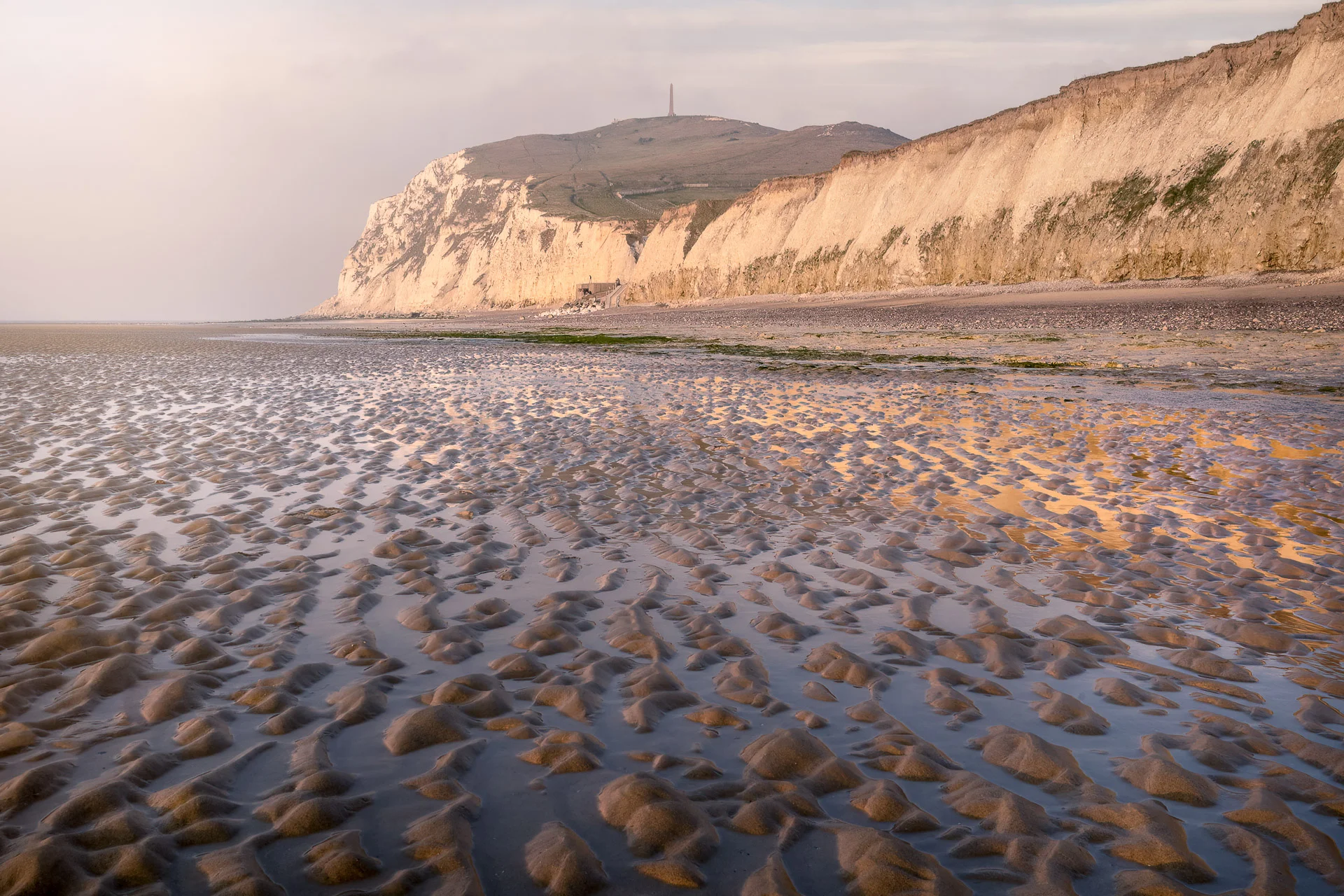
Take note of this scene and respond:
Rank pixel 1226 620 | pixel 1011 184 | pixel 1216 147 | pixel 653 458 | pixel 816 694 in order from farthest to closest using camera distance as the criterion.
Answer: pixel 1011 184 → pixel 1216 147 → pixel 653 458 → pixel 1226 620 → pixel 816 694

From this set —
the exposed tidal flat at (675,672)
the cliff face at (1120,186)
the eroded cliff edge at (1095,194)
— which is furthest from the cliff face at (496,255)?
the exposed tidal flat at (675,672)

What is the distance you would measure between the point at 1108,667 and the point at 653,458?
20.4ft

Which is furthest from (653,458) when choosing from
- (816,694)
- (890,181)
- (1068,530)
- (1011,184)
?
(890,181)

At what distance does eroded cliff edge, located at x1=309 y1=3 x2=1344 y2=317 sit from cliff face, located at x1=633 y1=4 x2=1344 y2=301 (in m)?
0.10

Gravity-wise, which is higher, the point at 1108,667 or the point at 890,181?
the point at 890,181

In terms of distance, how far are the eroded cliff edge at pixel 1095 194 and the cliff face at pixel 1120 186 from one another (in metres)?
0.10

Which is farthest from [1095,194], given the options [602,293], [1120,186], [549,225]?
[549,225]

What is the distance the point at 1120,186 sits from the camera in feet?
172

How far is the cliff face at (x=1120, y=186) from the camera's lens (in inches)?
1710

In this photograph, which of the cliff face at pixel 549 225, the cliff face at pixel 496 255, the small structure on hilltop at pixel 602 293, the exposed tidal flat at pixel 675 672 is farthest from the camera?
the cliff face at pixel 549 225

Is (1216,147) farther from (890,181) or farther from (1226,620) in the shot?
(1226,620)

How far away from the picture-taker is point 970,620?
4.89m

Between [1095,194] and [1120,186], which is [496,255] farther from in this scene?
[1120,186]

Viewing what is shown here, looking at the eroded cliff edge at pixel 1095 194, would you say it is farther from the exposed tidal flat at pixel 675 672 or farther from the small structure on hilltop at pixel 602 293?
the exposed tidal flat at pixel 675 672
